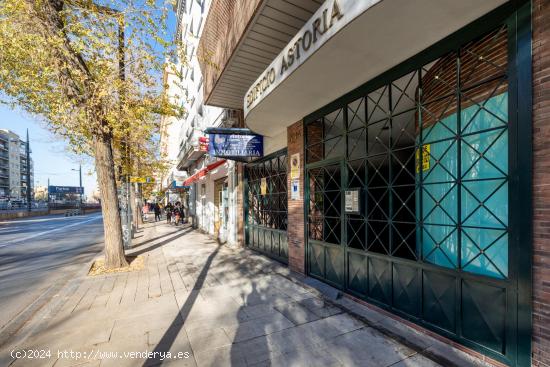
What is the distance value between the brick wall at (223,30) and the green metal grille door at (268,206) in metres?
2.84

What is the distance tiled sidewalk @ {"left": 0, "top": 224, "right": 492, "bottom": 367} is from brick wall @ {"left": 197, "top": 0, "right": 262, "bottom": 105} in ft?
16.6

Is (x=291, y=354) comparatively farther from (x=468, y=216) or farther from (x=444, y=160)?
(x=444, y=160)

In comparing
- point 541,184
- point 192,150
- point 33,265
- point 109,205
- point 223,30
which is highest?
point 223,30

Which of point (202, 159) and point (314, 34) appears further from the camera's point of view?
point (202, 159)

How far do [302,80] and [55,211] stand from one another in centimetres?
5007

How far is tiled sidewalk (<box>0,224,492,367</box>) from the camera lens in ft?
10.2

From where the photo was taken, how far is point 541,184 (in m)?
2.42

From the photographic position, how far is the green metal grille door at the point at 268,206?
24.2ft

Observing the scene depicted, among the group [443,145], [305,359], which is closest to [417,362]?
[305,359]

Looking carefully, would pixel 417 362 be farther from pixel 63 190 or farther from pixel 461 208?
pixel 63 190

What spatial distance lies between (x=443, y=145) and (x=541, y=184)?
122cm

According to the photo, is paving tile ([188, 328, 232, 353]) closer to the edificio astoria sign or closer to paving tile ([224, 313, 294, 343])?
paving tile ([224, 313, 294, 343])

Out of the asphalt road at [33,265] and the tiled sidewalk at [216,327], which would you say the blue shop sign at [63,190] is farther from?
the tiled sidewalk at [216,327]

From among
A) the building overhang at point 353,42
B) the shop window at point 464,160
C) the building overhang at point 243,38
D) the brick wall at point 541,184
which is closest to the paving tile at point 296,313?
the shop window at point 464,160
